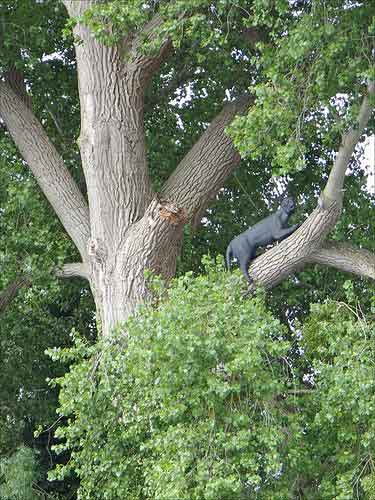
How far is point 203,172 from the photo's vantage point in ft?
39.6

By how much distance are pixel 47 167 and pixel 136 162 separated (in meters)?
1.19

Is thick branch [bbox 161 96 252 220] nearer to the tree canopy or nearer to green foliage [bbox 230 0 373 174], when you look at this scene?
the tree canopy

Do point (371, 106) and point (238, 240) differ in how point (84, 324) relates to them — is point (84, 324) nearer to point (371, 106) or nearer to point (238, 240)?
point (238, 240)

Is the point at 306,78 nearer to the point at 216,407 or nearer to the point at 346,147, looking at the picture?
the point at 346,147

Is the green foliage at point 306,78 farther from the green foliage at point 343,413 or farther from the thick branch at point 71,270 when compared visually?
the thick branch at point 71,270

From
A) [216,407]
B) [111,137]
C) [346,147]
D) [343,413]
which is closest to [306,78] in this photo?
[346,147]

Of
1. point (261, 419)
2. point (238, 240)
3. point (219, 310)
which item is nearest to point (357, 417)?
point (261, 419)

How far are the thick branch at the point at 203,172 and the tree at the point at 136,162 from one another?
0.01m

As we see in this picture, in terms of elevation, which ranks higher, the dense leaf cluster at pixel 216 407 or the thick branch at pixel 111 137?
the thick branch at pixel 111 137

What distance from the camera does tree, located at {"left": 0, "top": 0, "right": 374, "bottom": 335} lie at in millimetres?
10562

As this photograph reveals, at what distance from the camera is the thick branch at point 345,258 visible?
11.0m

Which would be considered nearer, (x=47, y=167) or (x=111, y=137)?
(x=111, y=137)

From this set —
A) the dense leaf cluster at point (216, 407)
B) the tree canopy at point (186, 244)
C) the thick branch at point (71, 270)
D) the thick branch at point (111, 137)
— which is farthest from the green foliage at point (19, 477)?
the thick branch at point (111, 137)

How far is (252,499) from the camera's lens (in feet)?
28.5
